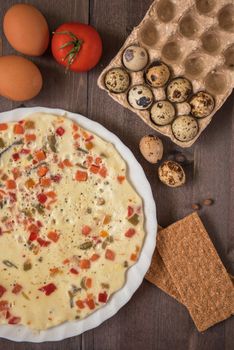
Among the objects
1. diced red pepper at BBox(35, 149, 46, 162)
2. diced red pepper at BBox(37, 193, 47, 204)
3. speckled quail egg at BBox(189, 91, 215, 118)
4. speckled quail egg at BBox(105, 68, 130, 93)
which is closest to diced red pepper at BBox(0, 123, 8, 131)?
diced red pepper at BBox(35, 149, 46, 162)

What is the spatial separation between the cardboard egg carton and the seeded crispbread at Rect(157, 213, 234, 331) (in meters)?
0.28

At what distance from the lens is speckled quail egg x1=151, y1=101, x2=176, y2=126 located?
147 cm

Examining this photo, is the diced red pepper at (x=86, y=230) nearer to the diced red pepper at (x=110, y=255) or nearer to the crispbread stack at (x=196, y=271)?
the diced red pepper at (x=110, y=255)

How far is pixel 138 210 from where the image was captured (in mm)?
1515

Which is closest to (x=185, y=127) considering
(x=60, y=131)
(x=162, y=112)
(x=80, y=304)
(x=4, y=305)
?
(x=162, y=112)

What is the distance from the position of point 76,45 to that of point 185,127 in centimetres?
40

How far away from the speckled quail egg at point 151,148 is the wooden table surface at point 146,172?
58mm

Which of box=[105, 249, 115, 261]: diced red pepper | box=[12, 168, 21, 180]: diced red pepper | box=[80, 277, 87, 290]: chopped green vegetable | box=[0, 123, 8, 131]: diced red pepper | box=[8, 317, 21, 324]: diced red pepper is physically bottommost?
box=[8, 317, 21, 324]: diced red pepper

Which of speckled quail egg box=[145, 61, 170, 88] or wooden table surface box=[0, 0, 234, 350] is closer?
speckled quail egg box=[145, 61, 170, 88]

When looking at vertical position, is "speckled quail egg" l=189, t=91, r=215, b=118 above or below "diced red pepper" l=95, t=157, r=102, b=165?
above

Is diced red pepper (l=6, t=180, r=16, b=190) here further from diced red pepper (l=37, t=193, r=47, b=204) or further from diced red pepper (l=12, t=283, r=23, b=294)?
diced red pepper (l=12, t=283, r=23, b=294)

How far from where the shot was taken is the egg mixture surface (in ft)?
4.97

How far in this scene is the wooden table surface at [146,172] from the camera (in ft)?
5.22

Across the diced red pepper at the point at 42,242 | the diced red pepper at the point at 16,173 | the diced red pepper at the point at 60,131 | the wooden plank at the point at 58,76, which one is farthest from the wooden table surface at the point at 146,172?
the diced red pepper at the point at 42,242
